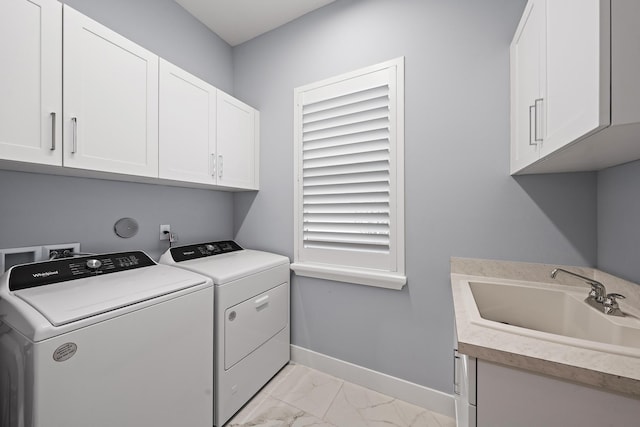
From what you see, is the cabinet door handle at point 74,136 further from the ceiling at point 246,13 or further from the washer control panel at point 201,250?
the ceiling at point 246,13

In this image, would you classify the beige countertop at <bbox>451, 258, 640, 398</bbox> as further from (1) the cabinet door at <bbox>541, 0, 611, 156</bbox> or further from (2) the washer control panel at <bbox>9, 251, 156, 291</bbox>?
(2) the washer control panel at <bbox>9, 251, 156, 291</bbox>

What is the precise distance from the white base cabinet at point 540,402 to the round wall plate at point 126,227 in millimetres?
1957

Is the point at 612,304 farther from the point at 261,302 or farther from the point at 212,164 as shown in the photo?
the point at 212,164

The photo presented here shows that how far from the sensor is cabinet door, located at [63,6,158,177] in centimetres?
108

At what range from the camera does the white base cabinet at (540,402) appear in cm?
59

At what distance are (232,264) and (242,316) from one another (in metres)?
0.35

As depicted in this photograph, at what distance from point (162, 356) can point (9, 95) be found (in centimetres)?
119

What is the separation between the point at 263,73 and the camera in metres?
2.18

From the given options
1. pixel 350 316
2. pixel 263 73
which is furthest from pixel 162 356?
pixel 263 73

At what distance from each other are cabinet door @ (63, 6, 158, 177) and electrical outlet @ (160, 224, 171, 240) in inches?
21.5

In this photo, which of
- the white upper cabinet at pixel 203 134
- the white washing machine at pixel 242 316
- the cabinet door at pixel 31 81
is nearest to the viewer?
the cabinet door at pixel 31 81

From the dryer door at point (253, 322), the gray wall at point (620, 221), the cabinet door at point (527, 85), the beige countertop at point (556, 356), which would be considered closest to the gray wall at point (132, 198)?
the dryer door at point (253, 322)

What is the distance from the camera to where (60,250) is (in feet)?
4.24

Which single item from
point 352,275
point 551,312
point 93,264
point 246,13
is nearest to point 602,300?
point 551,312
